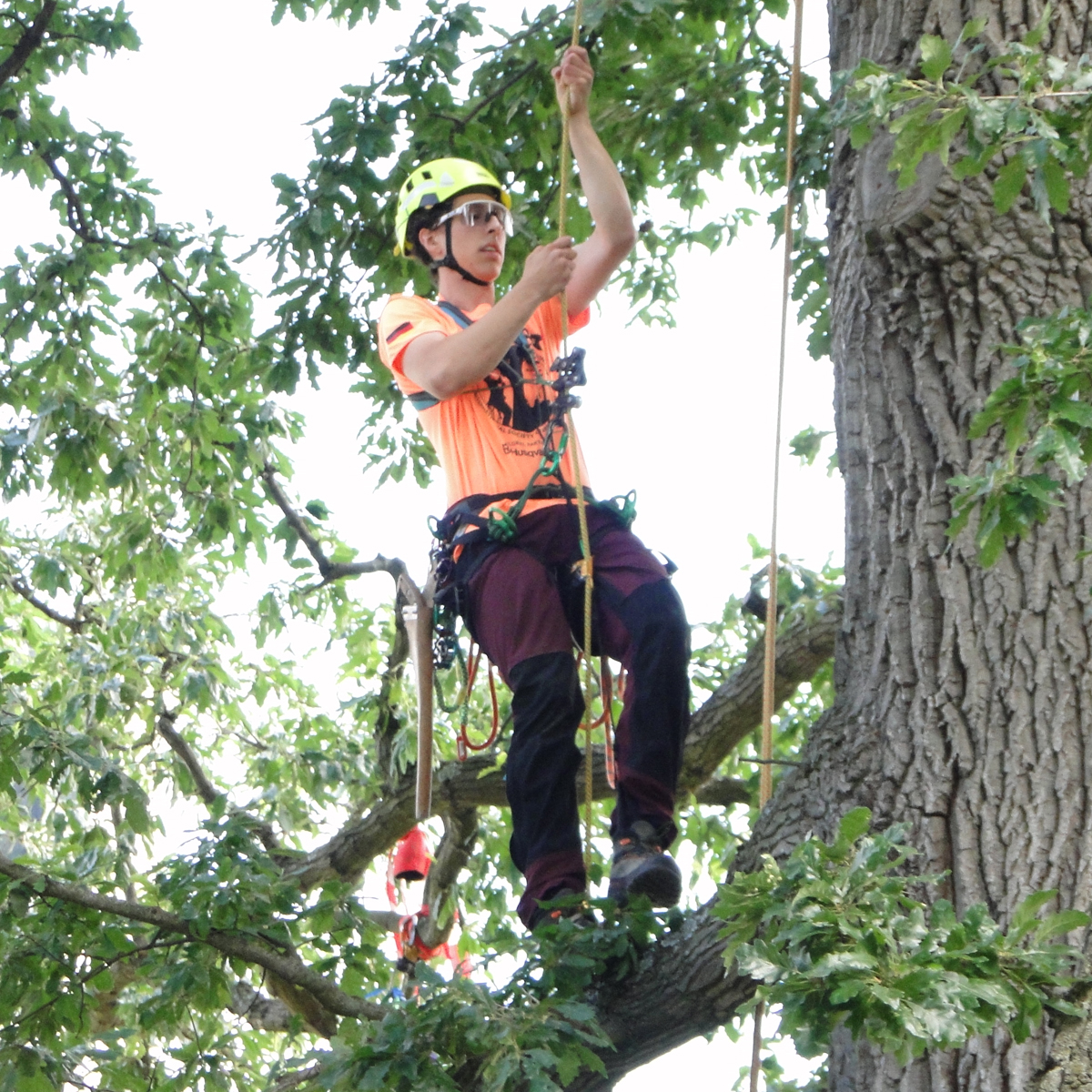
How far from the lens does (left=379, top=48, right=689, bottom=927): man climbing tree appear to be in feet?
9.25

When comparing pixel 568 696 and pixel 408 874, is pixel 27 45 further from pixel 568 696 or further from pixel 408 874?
pixel 568 696

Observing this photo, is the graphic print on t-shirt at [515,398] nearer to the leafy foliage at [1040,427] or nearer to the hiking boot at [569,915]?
the hiking boot at [569,915]

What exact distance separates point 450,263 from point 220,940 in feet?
5.12

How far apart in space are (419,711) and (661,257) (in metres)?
3.44

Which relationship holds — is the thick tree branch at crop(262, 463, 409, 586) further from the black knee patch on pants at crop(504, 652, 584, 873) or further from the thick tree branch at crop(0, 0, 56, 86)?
the black knee patch on pants at crop(504, 652, 584, 873)

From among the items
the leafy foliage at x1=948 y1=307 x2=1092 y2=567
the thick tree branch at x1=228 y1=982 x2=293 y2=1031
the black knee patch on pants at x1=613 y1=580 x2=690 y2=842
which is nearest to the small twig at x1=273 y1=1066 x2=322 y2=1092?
the black knee patch on pants at x1=613 y1=580 x2=690 y2=842

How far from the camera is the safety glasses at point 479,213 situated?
337 cm

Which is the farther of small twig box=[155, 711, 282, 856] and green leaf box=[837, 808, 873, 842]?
small twig box=[155, 711, 282, 856]

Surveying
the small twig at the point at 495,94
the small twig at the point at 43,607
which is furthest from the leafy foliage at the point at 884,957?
the small twig at the point at 43,607

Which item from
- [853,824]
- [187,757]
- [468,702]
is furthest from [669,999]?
[187,757]

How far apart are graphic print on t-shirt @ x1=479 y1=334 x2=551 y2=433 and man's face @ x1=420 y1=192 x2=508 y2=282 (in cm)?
24

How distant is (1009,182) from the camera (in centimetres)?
223

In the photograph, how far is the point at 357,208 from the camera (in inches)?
191

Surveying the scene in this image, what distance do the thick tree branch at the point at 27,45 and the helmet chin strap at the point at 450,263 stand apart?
3025 mm
